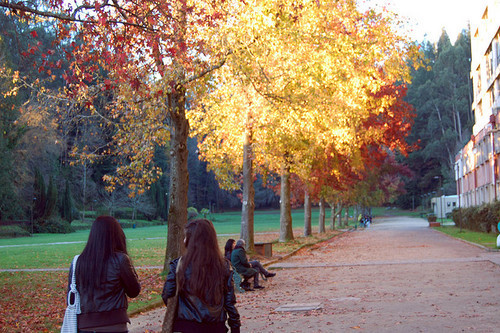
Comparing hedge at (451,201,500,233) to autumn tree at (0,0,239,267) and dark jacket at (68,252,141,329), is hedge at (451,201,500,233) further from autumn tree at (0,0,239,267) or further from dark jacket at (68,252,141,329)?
dark jacket at (68,252,141,329)

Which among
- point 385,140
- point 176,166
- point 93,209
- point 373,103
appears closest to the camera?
point 176,166

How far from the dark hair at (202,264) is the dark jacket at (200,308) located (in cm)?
5

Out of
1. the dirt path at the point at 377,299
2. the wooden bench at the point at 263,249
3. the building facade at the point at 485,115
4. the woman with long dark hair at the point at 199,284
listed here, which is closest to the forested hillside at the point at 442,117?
the building facade at the point at 485,115

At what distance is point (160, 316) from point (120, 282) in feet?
20.9

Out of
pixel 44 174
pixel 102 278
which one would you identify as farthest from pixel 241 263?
pixel 44 174

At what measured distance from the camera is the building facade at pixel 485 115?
1731 inches

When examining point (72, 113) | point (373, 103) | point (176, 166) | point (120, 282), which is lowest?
point (120, 282)

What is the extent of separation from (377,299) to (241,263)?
3815 millimetres

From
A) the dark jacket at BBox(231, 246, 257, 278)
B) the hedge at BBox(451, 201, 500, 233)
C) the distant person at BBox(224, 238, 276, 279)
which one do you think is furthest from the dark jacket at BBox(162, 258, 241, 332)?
the hedge at BBox(451, 201, 500, 233)

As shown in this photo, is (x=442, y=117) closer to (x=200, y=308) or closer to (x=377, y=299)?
(x=377, y=299)

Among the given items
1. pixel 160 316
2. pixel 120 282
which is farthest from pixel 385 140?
pixel 120 282

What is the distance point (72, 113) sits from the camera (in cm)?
1633

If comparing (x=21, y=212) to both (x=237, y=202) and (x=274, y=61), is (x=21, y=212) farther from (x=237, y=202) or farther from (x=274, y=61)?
(x=237, y=202)

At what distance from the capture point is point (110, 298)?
465 cm
